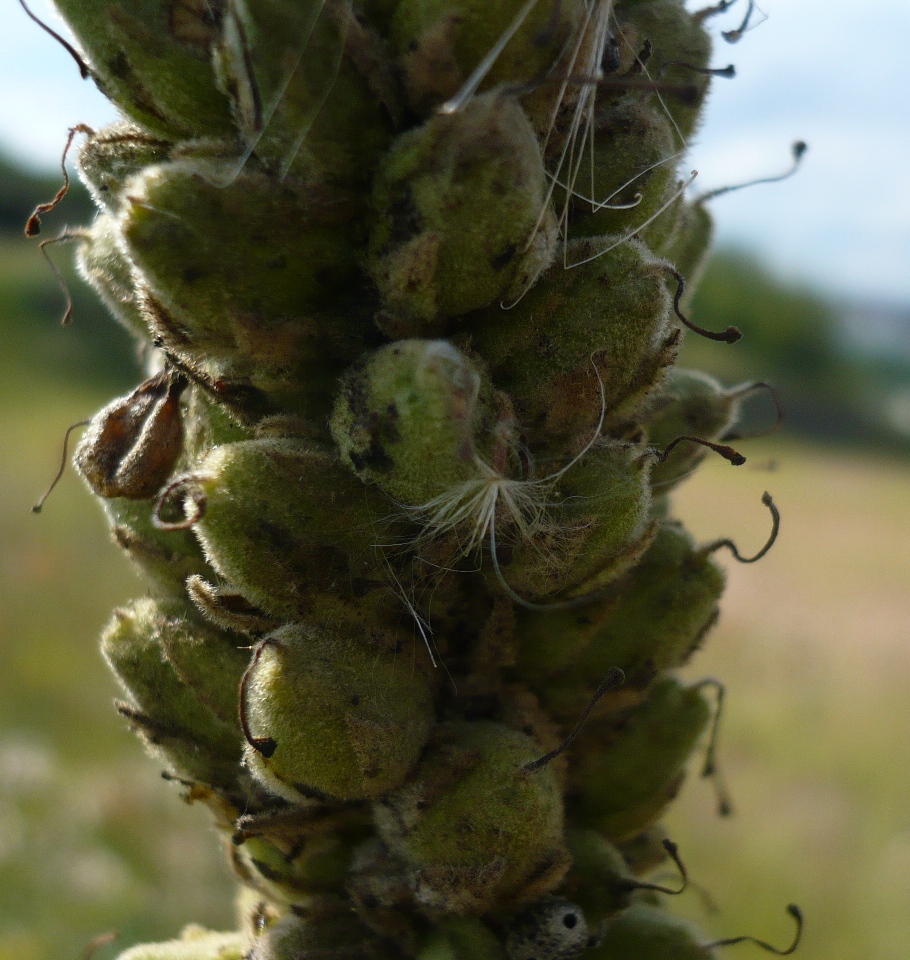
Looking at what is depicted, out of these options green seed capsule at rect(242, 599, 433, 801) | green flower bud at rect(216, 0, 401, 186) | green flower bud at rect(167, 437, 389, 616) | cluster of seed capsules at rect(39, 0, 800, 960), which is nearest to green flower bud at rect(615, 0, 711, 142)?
cluster of seed capsules at rect(39, 0, 800, 960)

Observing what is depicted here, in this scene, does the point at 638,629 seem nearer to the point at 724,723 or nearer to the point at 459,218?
the point at 459,218

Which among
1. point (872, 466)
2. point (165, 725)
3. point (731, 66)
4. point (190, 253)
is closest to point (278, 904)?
point (165, 725)

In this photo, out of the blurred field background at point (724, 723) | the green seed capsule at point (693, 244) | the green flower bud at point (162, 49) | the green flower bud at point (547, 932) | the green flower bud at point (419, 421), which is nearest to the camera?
the green flower bud at point (419, 421)

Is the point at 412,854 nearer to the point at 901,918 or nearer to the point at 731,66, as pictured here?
the point at 731,66

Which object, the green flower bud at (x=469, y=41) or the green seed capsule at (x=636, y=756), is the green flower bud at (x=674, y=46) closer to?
the green flower bud at (x=469, y=41)

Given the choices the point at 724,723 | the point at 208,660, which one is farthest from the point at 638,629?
the point at 724,723

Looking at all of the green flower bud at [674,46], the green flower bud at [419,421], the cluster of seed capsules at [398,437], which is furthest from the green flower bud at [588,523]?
the green flower bud at [674,46]
